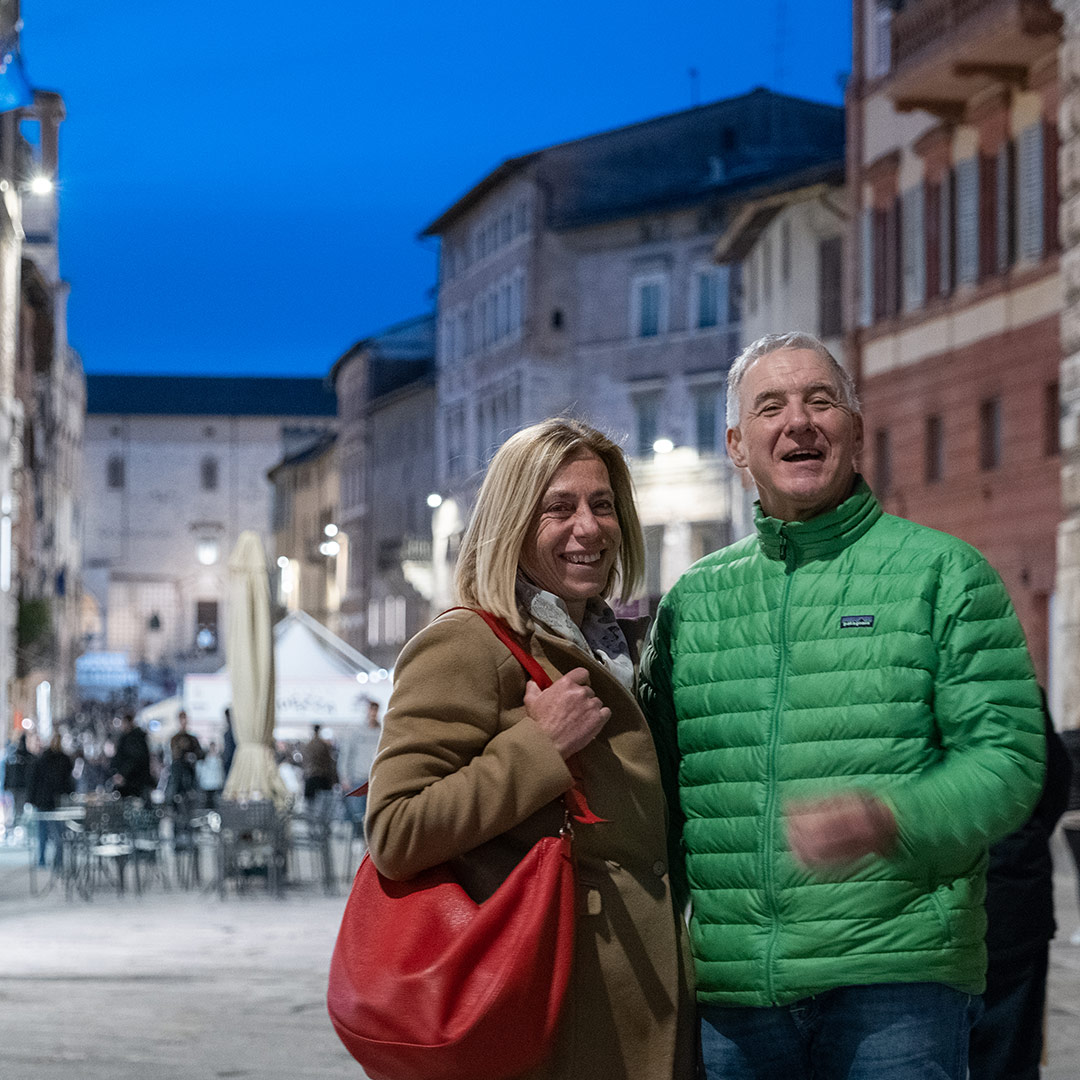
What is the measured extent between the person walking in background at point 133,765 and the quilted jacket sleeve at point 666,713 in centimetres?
1749

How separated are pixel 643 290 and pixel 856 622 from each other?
45.2 metres

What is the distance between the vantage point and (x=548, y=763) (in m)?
3.07

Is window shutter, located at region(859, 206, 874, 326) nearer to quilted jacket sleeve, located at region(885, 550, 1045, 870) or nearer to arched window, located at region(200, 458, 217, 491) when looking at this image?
quilted jacket sleeve, located at region(885, 550, 1045, 870)

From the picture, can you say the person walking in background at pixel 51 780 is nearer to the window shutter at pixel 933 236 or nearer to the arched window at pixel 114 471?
the window shutter at pixel 933 236

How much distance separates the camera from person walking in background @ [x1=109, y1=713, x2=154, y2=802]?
68.7 ft

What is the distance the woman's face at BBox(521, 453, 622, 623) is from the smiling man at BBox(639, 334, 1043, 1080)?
238 mm

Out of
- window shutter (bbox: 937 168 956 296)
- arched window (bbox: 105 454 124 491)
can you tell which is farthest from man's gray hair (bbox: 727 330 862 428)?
arched window (bbox: 105 454 124 491)

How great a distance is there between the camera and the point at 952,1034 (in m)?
3.14

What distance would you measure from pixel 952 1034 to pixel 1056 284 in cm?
1893

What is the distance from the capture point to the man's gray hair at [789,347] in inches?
134

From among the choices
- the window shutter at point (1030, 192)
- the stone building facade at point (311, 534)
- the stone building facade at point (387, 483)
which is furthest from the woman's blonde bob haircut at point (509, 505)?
the stone building facade at point (311, 534)

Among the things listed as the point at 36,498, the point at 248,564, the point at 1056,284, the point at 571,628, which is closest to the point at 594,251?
the point at 36,498

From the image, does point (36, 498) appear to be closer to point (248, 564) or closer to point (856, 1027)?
point (248, 564)

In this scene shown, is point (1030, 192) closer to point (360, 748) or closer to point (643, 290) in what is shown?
point (360, 748)
